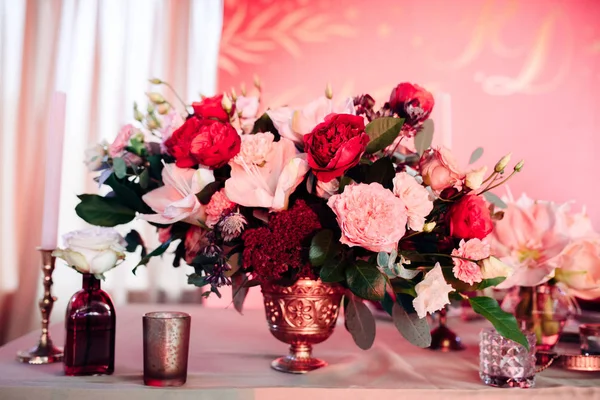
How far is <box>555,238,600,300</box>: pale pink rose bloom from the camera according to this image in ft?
3.62

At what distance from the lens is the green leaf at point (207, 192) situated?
0.89 meters

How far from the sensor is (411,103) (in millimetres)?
897

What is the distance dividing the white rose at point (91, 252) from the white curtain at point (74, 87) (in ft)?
→ 5.79

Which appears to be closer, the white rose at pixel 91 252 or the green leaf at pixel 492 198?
the white rose at pixel 91 252

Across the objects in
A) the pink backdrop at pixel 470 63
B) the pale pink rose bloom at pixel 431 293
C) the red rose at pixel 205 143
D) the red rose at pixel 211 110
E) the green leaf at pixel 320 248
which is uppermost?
the pink backdrop at pixel 470 63

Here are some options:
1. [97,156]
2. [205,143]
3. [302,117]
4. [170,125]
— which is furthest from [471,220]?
[97,156]

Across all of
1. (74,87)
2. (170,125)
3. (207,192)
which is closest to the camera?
(207,192)

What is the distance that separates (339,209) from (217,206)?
0.60 ft

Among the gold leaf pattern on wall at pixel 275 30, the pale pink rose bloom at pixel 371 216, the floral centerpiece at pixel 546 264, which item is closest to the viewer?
the pale pink rose bloom at pixel 371 216

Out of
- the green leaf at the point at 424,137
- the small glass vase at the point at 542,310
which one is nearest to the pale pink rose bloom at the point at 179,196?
the green leaf at the point at 424,137

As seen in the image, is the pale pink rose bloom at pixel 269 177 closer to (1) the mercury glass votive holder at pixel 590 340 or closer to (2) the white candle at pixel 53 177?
(2) the white candle at pixel 53 177

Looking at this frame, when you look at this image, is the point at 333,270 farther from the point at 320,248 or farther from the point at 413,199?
the point at 413,199

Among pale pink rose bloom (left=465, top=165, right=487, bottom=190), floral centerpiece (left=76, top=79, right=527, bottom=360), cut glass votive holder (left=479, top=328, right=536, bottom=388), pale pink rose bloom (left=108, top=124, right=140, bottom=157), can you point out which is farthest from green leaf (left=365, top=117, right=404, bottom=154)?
pale pink rose bloom (left=108, top=124, right=140, bottom=157)

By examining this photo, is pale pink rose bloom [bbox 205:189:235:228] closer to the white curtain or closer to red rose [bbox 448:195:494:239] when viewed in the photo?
→ red rose [bbox 448:195:494:239]
